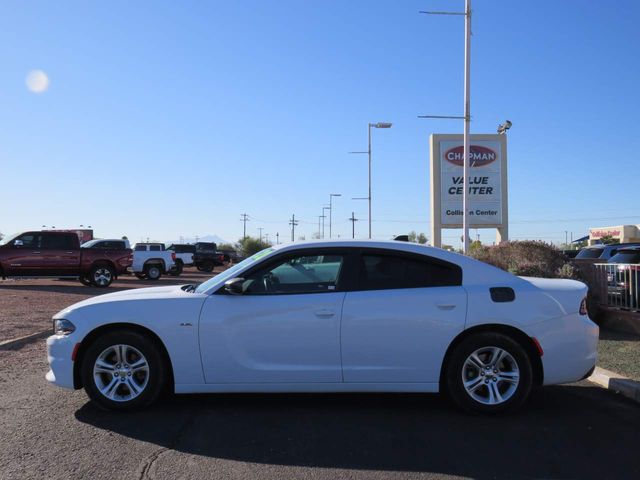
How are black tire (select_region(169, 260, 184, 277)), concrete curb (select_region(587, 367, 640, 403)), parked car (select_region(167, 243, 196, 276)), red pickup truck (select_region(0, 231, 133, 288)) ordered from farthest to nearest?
parked car (select_region(167, 243, 196, 276))
black tire (select_region(169, 260, 184, 277))
red pickup truck (select_region(0, 231, 133, 288))
concrete curb (select_region(587, 367, 640, 403))

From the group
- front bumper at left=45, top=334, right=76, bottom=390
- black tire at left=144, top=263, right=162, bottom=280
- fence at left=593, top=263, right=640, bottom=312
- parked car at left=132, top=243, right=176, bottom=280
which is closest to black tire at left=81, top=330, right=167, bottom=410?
front bumper at left=45, top=334, right=76, bottom=390

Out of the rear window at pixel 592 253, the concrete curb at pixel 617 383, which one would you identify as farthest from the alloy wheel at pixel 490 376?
the rear window at pixel 592 253

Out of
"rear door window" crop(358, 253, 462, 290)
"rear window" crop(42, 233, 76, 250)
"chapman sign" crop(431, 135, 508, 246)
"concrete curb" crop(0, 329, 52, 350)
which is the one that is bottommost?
"concrete curb" crop(0, 329, 52, 350)

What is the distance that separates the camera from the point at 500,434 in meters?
4.70

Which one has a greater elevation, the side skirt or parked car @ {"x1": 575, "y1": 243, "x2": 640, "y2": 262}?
parked car @ {"x1": 575, "y1": 243, "x2": 640, "y2": 262}

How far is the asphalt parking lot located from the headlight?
29.2 inches

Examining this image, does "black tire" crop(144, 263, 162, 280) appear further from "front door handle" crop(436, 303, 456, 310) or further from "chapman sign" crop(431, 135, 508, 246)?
"front door handle" crop(436, 303, 456, 310)

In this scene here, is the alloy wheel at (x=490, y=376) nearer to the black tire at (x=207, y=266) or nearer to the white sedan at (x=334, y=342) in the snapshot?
the white sedan at (x=334, y=342)

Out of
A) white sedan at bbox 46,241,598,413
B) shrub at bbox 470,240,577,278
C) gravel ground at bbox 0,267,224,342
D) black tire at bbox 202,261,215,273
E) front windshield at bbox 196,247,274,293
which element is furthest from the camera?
black tire at bbox 202,261,215,273

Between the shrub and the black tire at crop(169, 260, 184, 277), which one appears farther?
the black tire at crop(169, 260, 184, 277)

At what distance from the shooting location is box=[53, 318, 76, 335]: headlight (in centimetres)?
522

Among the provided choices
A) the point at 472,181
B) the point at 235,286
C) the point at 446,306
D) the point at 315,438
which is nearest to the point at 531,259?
the point at 446,306

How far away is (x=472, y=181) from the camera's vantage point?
26.7 meters

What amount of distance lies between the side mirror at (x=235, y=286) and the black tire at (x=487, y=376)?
6.64 feet
